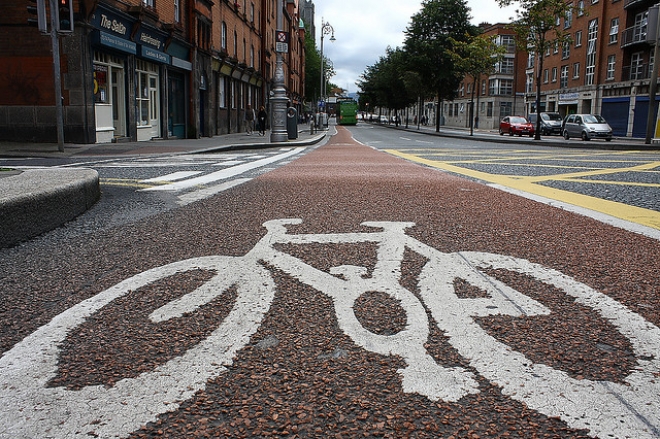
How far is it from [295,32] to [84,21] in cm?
6153

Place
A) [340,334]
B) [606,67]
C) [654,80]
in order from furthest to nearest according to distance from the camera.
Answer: [606,67]
[654,80]
[340,334]

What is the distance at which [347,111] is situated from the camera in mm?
85000

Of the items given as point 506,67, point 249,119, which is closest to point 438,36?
point 249,119

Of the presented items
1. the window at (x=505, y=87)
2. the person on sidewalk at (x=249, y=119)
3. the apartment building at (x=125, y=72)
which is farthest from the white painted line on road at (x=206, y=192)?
the window at (x=505, y=87)

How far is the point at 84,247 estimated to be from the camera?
3832 mm

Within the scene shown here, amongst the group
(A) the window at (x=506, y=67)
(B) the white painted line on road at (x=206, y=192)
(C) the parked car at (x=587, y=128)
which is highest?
(A) the window at (x=506, y=67)

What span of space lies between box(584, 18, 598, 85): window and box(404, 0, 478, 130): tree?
31.8 ft

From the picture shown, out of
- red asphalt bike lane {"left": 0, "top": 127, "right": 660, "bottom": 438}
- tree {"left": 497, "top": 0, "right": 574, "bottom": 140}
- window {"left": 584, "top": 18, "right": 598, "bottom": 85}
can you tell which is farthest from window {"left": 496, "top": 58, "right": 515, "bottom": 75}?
red asphalt bike lane {"left": 0, "top": 127, "right": 660, "bottom": 438}

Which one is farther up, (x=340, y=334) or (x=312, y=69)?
(x=312, y=69)

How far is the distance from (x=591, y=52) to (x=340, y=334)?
54.6 m

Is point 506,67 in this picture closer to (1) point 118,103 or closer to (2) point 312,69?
(2) point 312,69

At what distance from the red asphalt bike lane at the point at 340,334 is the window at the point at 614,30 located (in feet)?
162

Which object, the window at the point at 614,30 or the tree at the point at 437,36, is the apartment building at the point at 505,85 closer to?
the tree at the point at 437,36

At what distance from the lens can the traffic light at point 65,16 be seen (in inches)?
538
